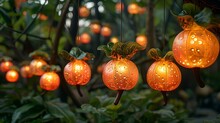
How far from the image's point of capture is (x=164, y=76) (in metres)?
1.62

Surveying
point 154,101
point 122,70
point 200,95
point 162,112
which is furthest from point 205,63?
point 200,95

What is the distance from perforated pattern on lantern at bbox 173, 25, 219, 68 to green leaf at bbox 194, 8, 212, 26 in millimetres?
46

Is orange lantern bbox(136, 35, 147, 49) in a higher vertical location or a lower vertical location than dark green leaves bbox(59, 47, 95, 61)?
lower

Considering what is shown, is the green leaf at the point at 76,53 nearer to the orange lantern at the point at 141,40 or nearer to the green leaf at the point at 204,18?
the green leaf at the point at 204,18

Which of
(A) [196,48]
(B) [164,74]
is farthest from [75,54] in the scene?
(A) [196,48]

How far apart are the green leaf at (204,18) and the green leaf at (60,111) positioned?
68.7 inches

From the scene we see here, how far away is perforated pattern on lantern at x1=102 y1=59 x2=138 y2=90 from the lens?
5.29ft

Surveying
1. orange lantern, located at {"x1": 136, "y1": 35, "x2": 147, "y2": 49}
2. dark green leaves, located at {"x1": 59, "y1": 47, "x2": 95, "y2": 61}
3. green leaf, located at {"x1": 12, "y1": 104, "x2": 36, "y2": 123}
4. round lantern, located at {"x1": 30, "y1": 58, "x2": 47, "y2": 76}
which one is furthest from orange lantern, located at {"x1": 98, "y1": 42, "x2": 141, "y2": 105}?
orange lantern, located at {"x1": 136, "y1": 35, "x2": 147, "y2": 49}

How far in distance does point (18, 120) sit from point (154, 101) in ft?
4.34

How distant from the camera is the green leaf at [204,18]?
1370mm

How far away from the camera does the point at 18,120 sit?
2.92m

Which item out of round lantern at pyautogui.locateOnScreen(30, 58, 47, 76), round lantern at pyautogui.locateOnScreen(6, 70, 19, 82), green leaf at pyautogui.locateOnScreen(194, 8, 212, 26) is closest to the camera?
green leaf at pyautogui.locateOnScreen(194, 8, 212, 26)

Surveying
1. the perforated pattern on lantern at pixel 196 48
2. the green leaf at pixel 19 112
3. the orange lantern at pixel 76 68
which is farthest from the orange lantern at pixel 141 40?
the perforated pattern on lantern at pixel 196 48

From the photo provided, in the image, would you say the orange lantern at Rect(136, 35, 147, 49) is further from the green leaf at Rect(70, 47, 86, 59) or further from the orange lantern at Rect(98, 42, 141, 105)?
the orange lantern at Rect(98, 42, 141, 105)
